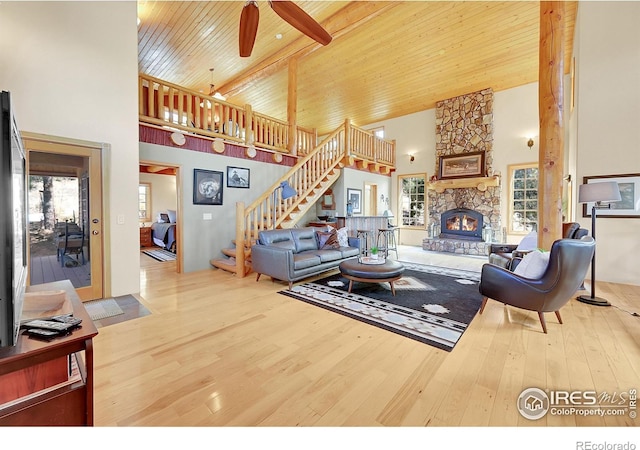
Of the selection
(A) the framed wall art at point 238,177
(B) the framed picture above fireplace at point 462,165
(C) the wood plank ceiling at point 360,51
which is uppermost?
(C) the wood plank ceiling at point 360,51

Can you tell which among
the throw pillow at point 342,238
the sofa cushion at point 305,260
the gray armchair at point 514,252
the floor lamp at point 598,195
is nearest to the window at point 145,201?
the sofa cushion at point 305,260

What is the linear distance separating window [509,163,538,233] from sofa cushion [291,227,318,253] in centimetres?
567

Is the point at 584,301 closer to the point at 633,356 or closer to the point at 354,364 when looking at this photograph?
the point at 633,356

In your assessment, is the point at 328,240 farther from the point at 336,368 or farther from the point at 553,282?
the point at 553,282

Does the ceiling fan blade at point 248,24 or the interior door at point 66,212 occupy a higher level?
the ceiling fan blade at point 248,24

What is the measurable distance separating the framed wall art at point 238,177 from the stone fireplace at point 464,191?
5350 millimetres

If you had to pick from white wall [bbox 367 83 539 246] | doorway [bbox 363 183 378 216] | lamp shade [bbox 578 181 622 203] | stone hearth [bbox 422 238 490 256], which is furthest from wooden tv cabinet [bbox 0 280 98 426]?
white wall [bbox 367 83 539 246]

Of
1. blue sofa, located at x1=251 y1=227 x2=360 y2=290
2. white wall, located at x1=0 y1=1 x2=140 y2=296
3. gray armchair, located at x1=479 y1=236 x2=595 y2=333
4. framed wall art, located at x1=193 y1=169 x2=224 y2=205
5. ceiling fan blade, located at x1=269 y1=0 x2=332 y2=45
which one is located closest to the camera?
gray armchair, located at x1=479 y1=236 x2=595 y2=333

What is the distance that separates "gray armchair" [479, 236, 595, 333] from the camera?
239 centimetres

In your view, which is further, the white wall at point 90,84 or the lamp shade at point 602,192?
the lamp shade at point 602,192

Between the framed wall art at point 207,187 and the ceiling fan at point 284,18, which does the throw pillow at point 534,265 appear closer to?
the ceiling fan at point 284,18

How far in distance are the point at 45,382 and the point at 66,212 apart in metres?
3.01

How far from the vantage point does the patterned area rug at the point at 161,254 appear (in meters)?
6.26

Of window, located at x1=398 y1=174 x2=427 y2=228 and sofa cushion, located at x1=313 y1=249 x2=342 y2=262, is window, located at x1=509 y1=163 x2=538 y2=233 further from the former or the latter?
sofa cushion, located at x1=313 y1=249 x2=342 y2=262
